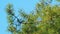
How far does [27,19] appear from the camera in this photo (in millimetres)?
3088

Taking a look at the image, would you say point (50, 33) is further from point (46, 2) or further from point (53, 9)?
point (46, 2)

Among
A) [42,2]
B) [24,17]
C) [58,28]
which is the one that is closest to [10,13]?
[24,17]

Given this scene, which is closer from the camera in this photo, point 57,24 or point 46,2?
point 57,24

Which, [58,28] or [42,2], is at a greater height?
[42,2]

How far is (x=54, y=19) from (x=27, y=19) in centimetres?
37

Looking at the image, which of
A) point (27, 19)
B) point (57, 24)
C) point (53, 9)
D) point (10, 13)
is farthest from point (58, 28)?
point (10, 13)

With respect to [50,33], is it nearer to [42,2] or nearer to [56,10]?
[56,10]

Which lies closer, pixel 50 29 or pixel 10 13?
pixel 50 29

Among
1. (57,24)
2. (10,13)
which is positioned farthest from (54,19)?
(10,13)

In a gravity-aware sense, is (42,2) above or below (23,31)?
above

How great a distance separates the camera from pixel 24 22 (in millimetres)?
3086

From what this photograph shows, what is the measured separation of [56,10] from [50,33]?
12.0 inches

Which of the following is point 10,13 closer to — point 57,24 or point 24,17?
point 24,17

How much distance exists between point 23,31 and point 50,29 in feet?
1.20
